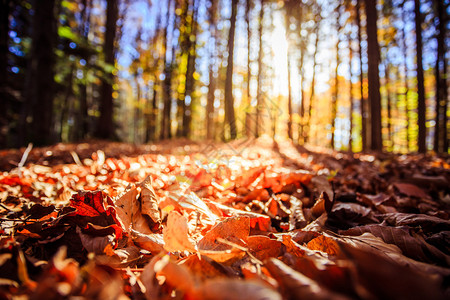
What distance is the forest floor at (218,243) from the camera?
1.59ft

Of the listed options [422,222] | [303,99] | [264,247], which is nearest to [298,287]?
[264,247]

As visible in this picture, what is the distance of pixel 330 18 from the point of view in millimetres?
13688

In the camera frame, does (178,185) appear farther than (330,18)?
No

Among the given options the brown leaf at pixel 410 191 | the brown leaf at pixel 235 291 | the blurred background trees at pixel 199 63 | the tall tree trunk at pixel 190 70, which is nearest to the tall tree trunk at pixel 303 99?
the blurred background trees at pixel 199 63

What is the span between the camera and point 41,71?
5.43 m

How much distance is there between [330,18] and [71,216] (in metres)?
16.9

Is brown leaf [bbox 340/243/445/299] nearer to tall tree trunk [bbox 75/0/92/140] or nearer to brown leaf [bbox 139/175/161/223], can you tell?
brown leaf [bbox 139/175/161/223]

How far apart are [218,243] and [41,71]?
6.76 m

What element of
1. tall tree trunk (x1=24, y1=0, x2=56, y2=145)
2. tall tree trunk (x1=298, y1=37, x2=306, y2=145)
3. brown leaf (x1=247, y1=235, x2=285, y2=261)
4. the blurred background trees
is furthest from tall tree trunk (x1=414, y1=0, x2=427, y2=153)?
tall tree trunk (x1=24, y1=0, x2=56, y2=145)

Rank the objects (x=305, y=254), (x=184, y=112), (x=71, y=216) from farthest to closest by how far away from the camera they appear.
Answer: (x=184, y=112)
(x=71, y=216)
(x=305, y=254)

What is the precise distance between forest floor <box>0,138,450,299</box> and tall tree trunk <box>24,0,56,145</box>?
4.77m

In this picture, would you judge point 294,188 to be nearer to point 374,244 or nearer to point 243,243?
point 374,244

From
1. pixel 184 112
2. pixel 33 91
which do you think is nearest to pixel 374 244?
pixel 33 91

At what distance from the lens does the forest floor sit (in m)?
0.48
